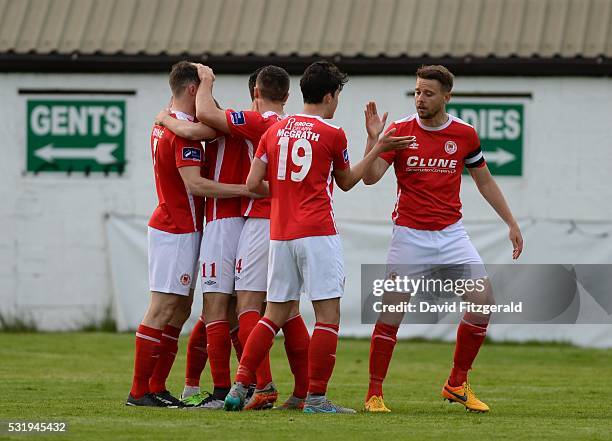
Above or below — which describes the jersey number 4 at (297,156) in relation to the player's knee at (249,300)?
above

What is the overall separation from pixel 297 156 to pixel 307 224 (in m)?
0.44

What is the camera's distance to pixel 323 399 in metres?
8.70

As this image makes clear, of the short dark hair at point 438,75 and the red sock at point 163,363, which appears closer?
the short dark hair at point 438,75

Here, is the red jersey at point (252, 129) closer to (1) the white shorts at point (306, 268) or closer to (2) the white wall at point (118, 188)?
(1) the white shorts at point (306, 268)

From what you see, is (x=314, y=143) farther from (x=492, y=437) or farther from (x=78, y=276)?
(x=78, y=276)

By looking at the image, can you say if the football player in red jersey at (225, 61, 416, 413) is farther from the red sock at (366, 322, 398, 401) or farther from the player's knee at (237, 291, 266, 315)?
the red sock at (366, 322, 398, 401)

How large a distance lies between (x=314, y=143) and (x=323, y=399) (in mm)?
1645

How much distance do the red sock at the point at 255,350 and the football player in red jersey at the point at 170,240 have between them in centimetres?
81

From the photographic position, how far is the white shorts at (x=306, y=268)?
339 inches

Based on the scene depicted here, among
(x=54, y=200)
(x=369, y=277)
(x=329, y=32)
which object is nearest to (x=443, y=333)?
(x=369, y=277)

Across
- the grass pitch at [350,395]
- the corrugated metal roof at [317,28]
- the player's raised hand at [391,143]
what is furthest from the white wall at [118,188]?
the player's raised hand at [391,143]

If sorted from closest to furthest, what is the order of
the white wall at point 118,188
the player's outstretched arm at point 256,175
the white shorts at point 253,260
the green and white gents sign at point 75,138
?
1. the player's outstretched arm at point 256,175
2. the white shorts at point 253,260
3. the white wall at point 118,188
4. the green and white gents sign at point 75,138

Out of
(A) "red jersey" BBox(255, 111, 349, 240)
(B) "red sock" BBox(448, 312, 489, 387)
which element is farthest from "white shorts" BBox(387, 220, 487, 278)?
(A) "red jersey" BBox(255, 111, 349, 240)

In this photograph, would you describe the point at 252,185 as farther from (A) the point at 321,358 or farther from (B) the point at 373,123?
(A) the point at 321,358
